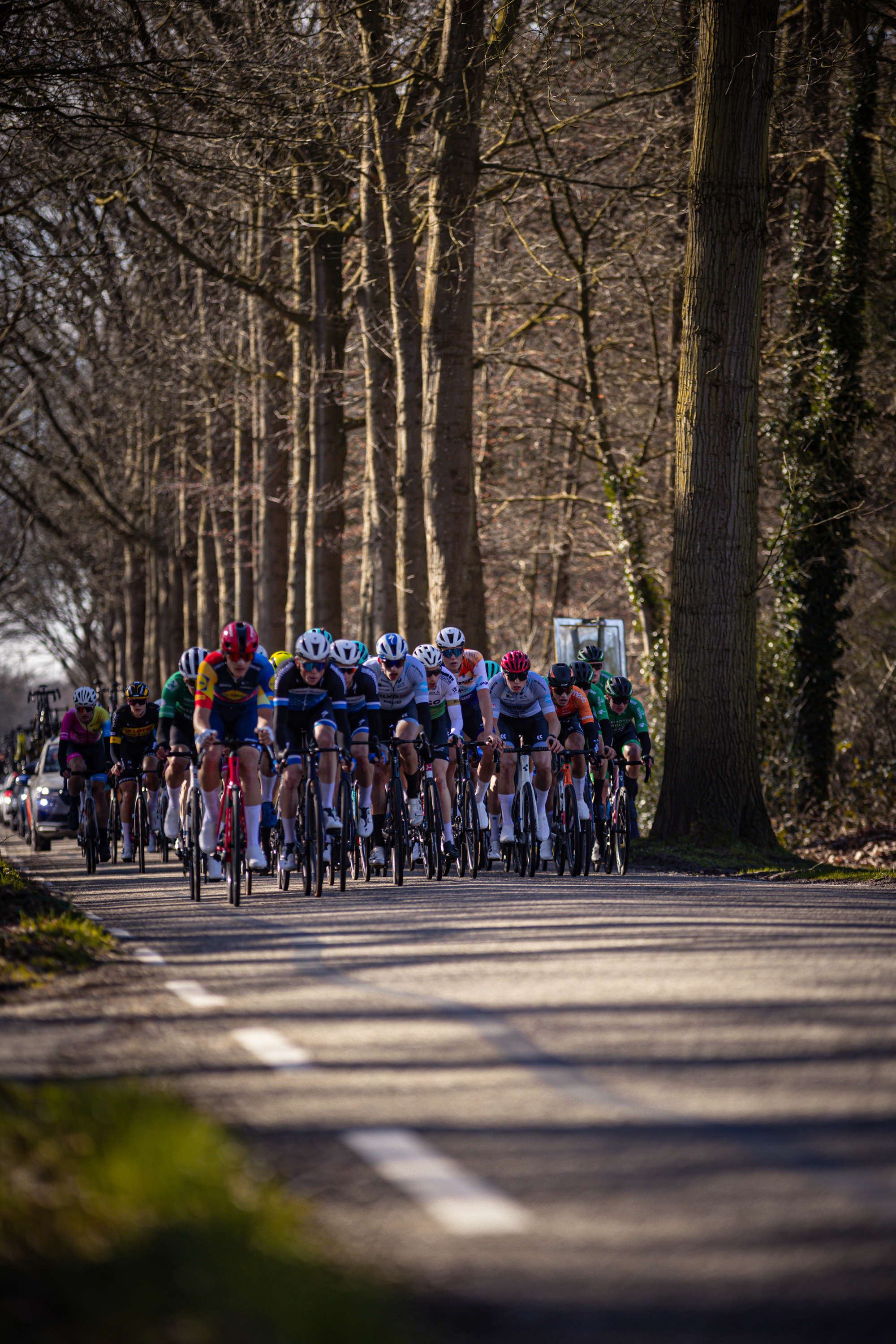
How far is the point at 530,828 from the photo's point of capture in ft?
50.2

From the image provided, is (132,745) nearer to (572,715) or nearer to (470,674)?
(470,674)

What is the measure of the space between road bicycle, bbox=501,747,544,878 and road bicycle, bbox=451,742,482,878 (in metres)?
0.29

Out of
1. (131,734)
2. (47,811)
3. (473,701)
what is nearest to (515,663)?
(473,701)

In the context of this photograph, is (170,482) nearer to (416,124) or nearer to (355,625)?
(355,625)

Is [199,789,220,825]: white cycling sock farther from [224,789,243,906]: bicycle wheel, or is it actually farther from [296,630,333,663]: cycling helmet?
[296,630,333,663]: cycling helmet

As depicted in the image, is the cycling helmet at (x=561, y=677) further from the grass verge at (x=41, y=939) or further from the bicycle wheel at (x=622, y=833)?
the grass verge at (x=41, y=939)

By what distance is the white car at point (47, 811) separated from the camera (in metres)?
25.0

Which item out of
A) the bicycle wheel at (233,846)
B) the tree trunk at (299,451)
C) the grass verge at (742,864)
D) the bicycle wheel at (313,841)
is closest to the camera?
the bicycle wheel at (233,846)

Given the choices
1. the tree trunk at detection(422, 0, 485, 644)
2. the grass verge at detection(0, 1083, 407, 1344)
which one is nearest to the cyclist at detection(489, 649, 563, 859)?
the tree trunk at detection(422, 0, 485, 644)

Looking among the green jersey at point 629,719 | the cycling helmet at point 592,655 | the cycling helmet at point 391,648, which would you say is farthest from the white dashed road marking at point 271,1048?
the cycling helmet at point 592,655

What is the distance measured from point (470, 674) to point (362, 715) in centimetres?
203

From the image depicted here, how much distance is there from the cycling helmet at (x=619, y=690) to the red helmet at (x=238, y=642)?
5.05 m

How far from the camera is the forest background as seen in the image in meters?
16.5

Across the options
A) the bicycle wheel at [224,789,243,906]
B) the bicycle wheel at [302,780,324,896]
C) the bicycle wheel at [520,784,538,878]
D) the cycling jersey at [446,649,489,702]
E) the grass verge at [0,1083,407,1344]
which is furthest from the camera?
the cycling jersey at [446,649,489,702]
